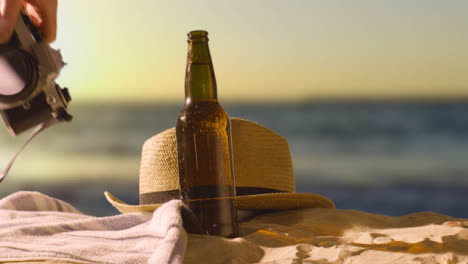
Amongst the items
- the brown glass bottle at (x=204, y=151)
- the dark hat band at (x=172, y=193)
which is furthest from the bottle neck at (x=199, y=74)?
the dark hat band at (x=172, y=193)

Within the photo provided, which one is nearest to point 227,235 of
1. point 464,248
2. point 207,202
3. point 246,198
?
point 207,202

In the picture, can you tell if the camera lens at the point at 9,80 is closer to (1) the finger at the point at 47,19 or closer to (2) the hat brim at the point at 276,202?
(1) the finger at the point at 47,19

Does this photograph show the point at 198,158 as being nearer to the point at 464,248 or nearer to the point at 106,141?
the point at 464,248

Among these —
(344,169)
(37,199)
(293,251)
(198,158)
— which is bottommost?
(344,169)

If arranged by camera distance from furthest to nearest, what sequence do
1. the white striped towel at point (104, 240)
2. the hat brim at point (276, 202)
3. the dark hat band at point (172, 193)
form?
the dark hat band at point (172, 193) → the hat brim at point (276, 202) → the white striped towel at point (104, 240)

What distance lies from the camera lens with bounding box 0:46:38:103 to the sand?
428mm

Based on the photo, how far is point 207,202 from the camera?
121cm

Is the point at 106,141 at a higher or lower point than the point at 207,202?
lower

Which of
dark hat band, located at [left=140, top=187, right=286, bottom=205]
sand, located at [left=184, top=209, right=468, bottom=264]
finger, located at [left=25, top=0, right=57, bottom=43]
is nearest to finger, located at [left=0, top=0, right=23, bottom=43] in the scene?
finger, located at [left=25, top=0, right=57, bottom=43]

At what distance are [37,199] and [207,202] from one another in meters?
0.81

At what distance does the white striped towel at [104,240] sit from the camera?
98 cm

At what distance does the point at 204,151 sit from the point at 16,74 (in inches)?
16.3

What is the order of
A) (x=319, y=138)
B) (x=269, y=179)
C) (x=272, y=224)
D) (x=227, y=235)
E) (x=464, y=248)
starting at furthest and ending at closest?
(x=319, y=138) < (x=269, y=179) < (x=272, y=224) < (x=227, y=235) < (x=464, y=248)

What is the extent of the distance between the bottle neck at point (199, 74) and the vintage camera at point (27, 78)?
285 millimetres
